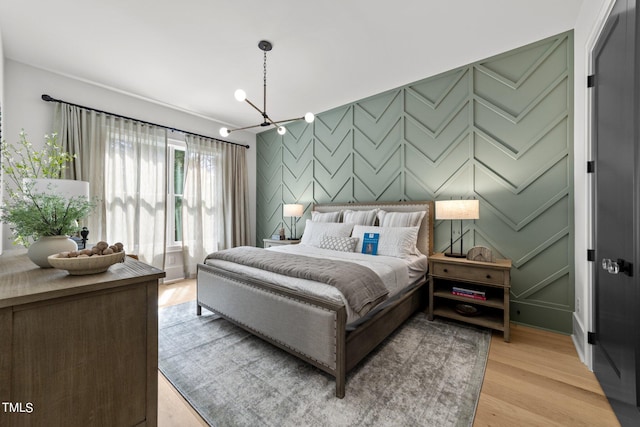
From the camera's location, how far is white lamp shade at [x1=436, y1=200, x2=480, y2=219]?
2.58 meters

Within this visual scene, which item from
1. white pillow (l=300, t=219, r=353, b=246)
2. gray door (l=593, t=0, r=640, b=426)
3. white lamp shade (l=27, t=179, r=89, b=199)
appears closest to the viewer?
gray door (l=593, t=0, r=640, b=426)

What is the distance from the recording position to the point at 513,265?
107 inches

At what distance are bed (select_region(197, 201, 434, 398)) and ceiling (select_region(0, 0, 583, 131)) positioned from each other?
1825mm

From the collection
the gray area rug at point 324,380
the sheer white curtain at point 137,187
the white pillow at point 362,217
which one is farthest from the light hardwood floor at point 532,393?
the sheer white curtain at point 137,187

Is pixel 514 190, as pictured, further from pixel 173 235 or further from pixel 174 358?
pixel 173 235

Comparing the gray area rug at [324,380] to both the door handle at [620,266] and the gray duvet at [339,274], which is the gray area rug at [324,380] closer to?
the gray duvet at [339,274]

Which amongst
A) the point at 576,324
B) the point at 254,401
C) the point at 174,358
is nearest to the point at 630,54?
the point at 576,324

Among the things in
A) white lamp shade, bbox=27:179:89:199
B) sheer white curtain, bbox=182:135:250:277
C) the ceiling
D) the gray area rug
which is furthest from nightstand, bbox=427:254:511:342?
sheer white curtain, bbox=182:135:250:277

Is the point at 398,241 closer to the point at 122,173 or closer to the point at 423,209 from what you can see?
the point at 423,209

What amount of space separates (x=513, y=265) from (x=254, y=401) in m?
2.82

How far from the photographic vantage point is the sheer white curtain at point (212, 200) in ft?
14.4

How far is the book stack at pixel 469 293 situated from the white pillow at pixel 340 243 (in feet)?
3.85

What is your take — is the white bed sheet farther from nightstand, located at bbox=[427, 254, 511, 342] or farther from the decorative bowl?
the decorative bowl

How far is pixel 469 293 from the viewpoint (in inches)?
100.0
